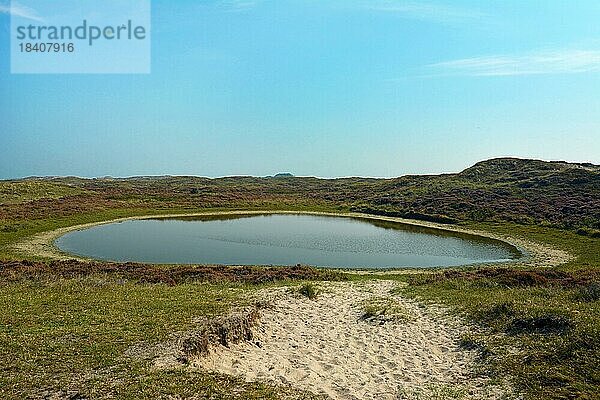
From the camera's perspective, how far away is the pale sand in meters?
11.6

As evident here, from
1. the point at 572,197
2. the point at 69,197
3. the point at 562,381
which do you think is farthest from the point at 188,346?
the point at 69,197

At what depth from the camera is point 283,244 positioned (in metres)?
44.3

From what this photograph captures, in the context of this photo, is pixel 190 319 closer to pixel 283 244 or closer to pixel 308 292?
pixel 308 292

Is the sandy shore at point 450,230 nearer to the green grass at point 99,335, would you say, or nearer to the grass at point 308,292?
the green grass at point 99,335

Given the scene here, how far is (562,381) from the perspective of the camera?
11.2 meters

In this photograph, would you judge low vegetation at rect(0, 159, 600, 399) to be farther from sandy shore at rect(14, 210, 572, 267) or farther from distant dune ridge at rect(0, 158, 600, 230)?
distant dune ridge at rect(0, 158, 600, 230)

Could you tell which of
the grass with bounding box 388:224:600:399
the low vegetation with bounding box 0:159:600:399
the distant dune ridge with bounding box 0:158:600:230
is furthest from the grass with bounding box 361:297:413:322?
the distant dune ridge with bounding box 0:158:600:230

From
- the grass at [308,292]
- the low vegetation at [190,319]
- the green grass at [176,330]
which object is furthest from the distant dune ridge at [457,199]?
the grass at [308,292]

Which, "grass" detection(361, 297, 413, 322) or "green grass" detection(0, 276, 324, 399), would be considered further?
"grass" detection(361, 297, 413, 322)

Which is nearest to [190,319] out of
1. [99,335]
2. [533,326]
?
[99,335]

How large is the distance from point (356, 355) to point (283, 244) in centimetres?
3043

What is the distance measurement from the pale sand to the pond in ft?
54.8

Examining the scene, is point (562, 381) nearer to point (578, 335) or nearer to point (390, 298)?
point (578, 335)

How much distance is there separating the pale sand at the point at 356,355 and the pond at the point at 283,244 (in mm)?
16714
